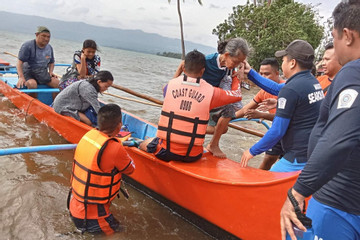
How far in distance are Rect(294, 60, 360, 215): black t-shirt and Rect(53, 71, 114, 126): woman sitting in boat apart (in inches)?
128

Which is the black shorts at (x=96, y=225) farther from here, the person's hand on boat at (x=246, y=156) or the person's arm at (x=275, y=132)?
the person's arm at (x=275, y=132)

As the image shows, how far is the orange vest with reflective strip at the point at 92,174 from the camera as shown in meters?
2.49

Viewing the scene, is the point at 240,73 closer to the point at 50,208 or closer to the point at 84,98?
the point at 84,98

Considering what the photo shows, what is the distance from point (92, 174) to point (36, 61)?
4.26 metres

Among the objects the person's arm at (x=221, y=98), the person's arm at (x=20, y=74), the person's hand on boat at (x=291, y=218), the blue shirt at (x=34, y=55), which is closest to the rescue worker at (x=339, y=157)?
the person's hand on boat at (x=291, y=218)

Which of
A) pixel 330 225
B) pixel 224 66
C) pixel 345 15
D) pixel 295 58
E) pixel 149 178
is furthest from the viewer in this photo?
pixel 149 178

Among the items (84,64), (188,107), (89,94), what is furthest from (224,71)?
(84,64)

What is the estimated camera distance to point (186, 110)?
2828 millimetres

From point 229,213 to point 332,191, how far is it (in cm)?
141

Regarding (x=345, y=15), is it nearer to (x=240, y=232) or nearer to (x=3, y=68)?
(x=240, y=232)

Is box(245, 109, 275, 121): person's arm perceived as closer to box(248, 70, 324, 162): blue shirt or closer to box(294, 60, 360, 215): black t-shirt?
box(248, 70, 324, 162): blue shirt

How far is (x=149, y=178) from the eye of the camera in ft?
11.3

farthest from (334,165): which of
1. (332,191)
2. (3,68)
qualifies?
(3,68)

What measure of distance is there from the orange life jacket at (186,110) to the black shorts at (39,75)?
165 inches
